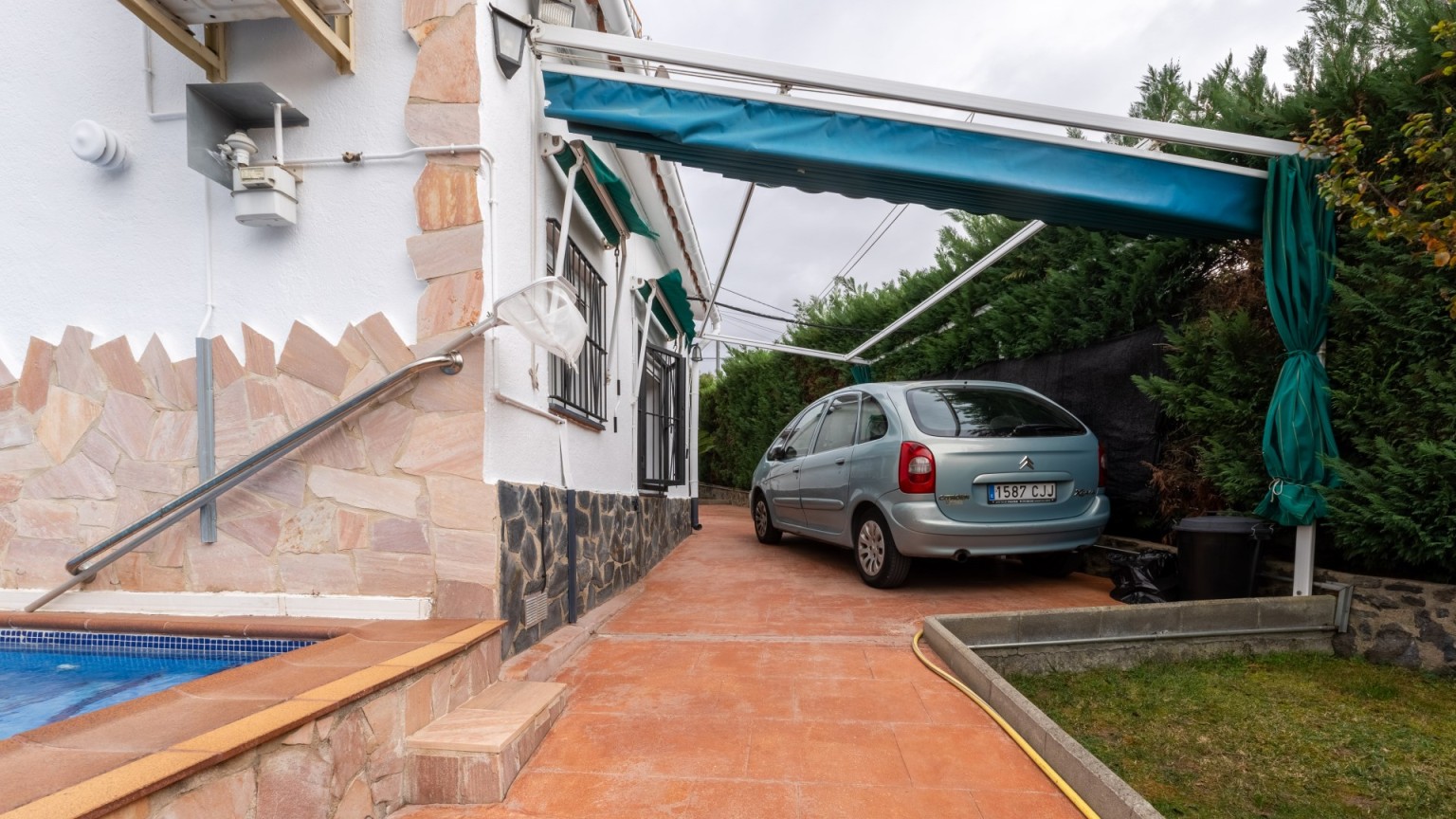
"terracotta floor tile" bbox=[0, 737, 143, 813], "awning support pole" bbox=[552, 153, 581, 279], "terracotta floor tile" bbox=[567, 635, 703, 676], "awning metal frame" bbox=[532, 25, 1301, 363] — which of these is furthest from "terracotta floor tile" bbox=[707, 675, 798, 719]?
"awning metal frame" bbox=[532, 25, 1301, 363]

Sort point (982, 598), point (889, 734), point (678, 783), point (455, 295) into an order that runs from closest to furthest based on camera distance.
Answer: point (678, 783) < point (889, 734) < point (455, 295) < point (982, 598)

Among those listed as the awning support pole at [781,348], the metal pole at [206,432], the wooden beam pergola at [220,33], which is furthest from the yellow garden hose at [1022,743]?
the awning support pole at [781,348]

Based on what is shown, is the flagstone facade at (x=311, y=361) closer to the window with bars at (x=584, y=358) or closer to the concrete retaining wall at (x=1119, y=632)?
the window with bars at (x=584, y=358)

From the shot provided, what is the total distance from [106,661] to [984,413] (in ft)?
16.6

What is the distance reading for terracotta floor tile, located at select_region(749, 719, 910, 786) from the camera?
2342 millimetres

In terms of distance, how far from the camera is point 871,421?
5.48 m

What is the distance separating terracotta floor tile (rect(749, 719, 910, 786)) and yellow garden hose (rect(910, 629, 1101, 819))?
1.47 feet

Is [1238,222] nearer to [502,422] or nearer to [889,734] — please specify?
[889,734]

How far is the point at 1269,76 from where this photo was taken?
440cm

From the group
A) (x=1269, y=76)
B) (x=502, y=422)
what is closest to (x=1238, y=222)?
(x=1269, y=76)

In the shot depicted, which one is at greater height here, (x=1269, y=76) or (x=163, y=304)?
(x=1269, y=76)

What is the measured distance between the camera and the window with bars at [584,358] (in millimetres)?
4096

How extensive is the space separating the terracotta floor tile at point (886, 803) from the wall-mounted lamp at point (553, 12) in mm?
3734

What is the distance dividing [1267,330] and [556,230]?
4.43 meters
